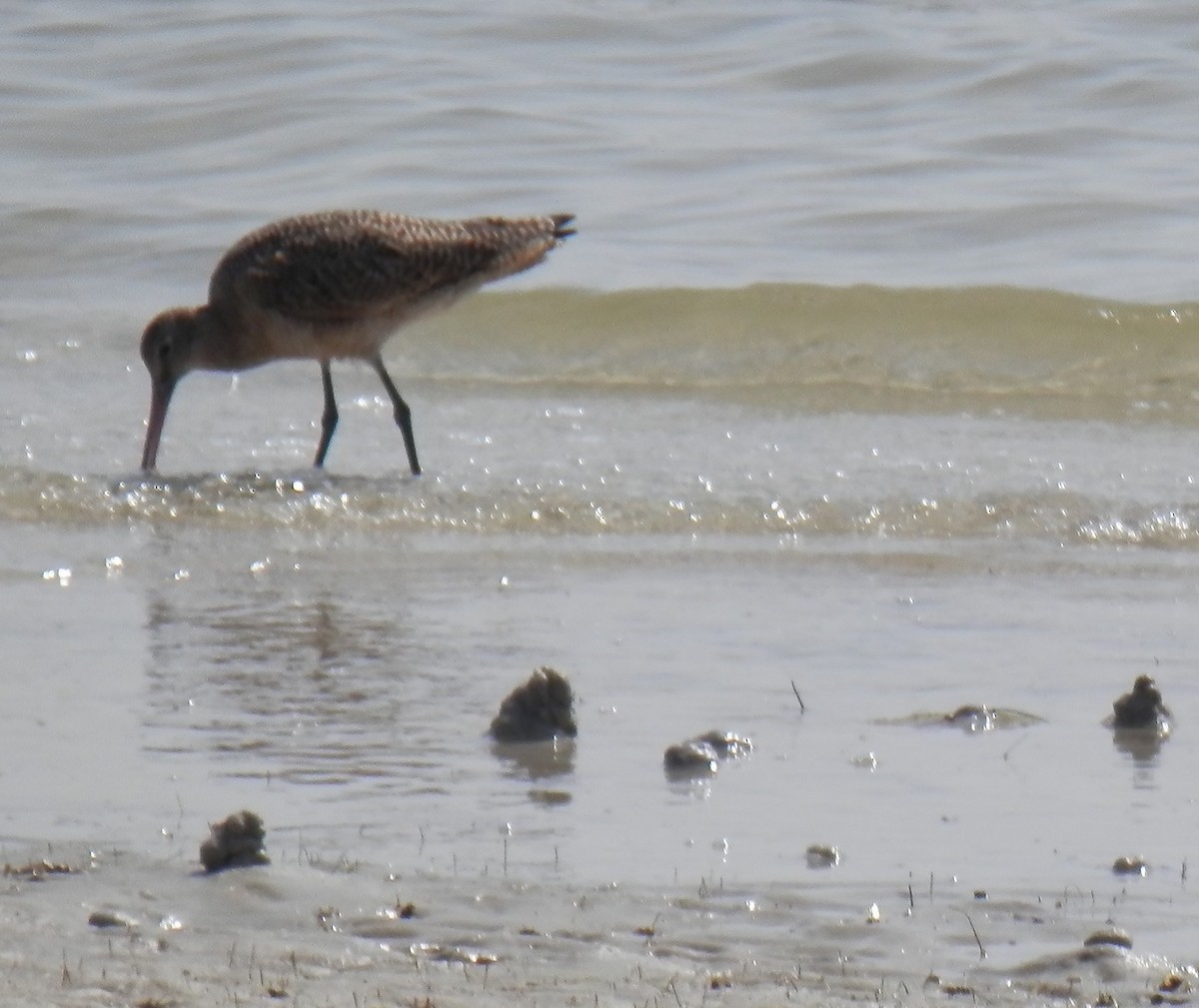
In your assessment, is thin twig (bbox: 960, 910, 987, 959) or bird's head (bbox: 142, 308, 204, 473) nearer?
thin twig (bbox: 960, 910, 987, 959)


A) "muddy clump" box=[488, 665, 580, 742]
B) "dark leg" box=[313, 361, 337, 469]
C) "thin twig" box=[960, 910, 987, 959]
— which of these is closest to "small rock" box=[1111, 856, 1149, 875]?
"thin twig" box=[960, 910, 987, 959]

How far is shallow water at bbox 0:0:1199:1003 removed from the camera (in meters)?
3.70

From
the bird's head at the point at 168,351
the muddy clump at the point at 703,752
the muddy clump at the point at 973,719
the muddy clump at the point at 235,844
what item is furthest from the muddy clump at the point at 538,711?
the bird's head at the point at 168,351

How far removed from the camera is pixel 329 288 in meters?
8.06

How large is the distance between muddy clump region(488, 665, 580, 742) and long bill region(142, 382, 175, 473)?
351 centimetres

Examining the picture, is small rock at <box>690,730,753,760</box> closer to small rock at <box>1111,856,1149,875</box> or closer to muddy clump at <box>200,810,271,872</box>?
small rock at <box>1111,856,1149,875</box>

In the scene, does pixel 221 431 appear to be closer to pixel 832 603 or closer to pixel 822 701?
pixel 832 603

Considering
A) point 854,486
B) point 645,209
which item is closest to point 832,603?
point 854,486

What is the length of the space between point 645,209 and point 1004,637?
7.77m

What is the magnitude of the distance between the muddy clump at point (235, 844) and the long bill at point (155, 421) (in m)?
4.20

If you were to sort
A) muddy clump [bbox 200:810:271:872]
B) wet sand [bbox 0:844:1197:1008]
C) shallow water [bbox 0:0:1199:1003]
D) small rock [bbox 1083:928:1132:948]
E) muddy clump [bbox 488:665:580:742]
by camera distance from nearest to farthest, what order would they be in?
wet sand [bbox 0:844:1197:1008]
small rock [bbox 1083:928:1132:948]
muddy clump [bbox 200:810:271:872]
shallow water [bbox 0:0:1199:1003]
muddy clump [bbox 488:665:580:742]

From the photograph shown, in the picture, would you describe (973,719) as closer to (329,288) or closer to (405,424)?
(405,424)

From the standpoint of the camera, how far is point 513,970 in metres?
2.87

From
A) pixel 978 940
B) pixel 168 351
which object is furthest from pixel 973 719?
pixel 168 351
